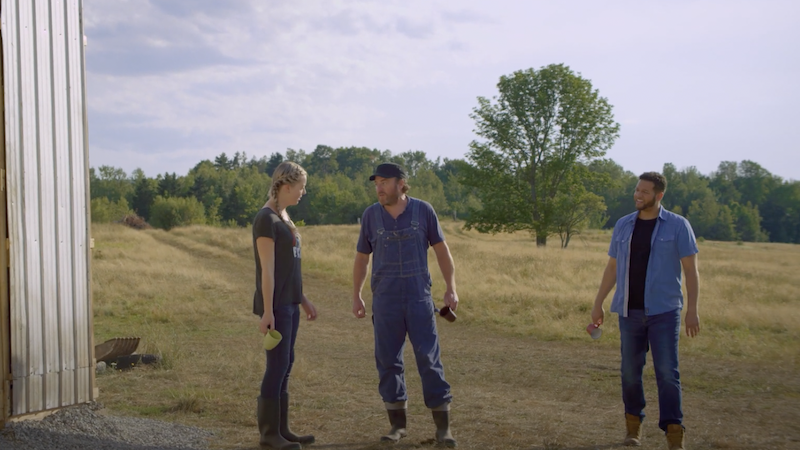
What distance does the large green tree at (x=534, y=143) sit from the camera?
31.8 m

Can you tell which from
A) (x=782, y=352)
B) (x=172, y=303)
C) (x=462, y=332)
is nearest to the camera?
(x=782, y=352)

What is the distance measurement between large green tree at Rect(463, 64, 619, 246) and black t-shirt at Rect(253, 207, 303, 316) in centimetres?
2807

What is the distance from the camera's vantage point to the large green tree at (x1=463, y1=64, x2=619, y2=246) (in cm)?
3180

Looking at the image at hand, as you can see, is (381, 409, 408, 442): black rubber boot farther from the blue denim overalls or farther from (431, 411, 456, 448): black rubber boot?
(431, 411, 456, 448): black rubber boot

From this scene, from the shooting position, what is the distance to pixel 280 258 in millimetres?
4410

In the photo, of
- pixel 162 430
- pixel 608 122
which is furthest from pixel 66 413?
pixel 608 122

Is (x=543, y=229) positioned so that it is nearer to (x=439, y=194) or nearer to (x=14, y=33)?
(x=14, y=33)

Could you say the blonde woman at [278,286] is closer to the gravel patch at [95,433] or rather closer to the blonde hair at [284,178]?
the blonde hair at [284,178]

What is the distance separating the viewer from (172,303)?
12.8 metres

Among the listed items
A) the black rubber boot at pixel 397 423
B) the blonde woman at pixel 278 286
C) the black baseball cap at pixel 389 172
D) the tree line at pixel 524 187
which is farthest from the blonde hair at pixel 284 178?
the tree line at pixel 524 187

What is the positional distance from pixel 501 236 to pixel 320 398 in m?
47.8

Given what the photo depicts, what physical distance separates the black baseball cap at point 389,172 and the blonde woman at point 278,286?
514 millimetres

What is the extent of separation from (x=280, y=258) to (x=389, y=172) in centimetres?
95

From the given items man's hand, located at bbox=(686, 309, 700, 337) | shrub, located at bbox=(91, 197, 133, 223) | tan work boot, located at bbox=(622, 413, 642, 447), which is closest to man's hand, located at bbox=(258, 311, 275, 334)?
tan work boot, located at bbox=(622, 413, 642, 447)
